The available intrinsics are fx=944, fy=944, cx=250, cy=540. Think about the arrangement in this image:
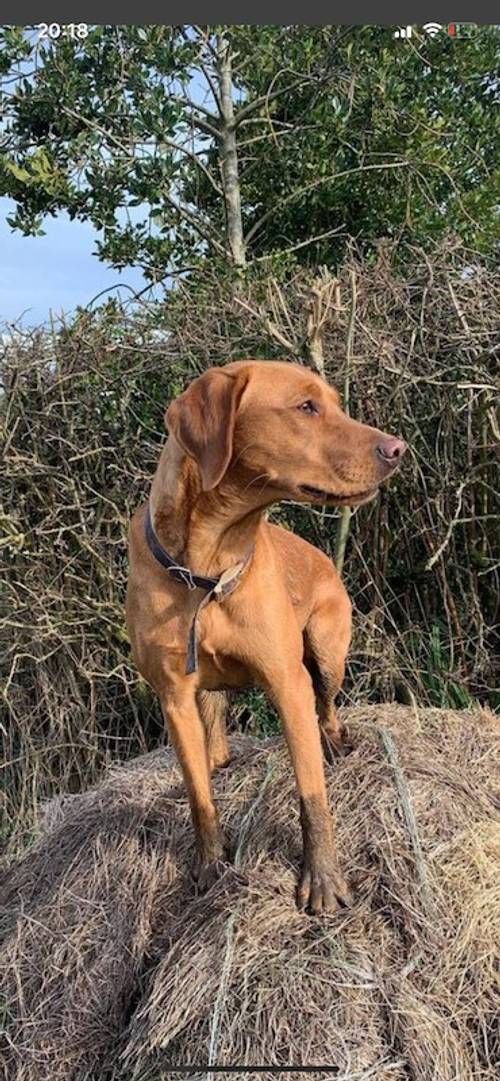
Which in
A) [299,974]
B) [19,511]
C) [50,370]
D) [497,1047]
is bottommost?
[497,1047]

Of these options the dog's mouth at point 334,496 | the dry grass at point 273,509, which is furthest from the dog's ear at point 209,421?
the dry grass at point 273,509

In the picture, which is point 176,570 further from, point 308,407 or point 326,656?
point 326,656

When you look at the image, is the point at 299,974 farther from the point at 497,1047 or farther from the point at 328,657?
the point at 328,657

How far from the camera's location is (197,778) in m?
3.07

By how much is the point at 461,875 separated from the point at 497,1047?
1.51ft

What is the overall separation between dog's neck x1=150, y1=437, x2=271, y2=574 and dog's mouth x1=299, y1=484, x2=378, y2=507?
0.15m

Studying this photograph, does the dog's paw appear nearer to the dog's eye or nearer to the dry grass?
the dog's eye

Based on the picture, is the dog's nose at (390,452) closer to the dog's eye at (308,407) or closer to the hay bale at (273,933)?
the dog's eye at (308,407)

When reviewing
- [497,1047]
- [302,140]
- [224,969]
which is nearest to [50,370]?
[302,140]

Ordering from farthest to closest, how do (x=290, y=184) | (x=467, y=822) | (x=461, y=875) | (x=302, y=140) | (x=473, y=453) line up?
(x=290, y=184) < (x=302, y=140) < (x=473, y=453) < (x=467, y=822) < (x=461, y=875)

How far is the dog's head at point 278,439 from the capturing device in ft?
8.81

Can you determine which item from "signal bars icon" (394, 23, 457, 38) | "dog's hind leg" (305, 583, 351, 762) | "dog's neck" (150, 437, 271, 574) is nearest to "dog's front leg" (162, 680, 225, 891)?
"dog's neck" (150, 437, 271, 574)

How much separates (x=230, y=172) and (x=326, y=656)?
3.67 m

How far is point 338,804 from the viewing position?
3150mm
